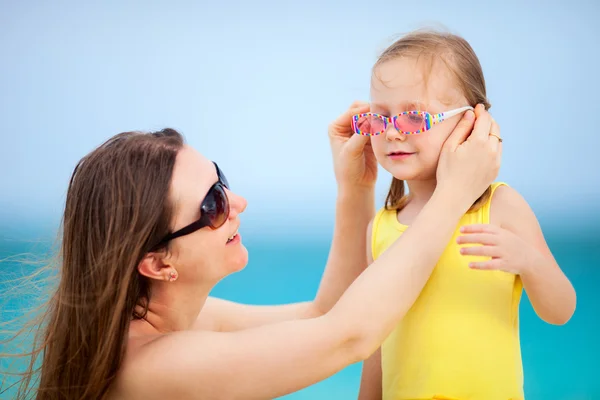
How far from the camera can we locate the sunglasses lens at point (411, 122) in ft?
8.86

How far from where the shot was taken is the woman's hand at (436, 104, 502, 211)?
2.55 m

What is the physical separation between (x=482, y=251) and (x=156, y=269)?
1.13 meters

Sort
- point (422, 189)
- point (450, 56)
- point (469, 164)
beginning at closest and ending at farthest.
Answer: point (469, 164), point (450, 56), point (422, 189)

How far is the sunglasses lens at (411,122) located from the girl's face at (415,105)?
32 mm

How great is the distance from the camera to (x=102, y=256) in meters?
2.43

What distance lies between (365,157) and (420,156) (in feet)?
1.43

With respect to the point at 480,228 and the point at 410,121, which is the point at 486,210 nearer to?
the point at 480,228

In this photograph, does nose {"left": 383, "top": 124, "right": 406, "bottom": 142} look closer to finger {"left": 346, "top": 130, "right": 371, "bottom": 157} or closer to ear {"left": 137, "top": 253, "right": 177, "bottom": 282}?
finger {"left": 346, "top": 130, "right": 371, "bottom": 157}

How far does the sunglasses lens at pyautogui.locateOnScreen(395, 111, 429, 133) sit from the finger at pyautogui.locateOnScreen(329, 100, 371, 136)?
28 centimetres

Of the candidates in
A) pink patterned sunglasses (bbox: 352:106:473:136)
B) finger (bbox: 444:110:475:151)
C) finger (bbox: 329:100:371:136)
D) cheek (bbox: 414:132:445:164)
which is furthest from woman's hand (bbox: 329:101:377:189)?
finger (bbox: 444:110:475:151)

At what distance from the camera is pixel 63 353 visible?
2527 mm

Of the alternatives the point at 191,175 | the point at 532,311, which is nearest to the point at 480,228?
the point at 191,175

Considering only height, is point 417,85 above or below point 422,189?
above

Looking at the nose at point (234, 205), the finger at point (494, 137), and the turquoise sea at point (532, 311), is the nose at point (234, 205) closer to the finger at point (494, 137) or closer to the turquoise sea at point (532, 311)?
the finger at point (494, 137)
